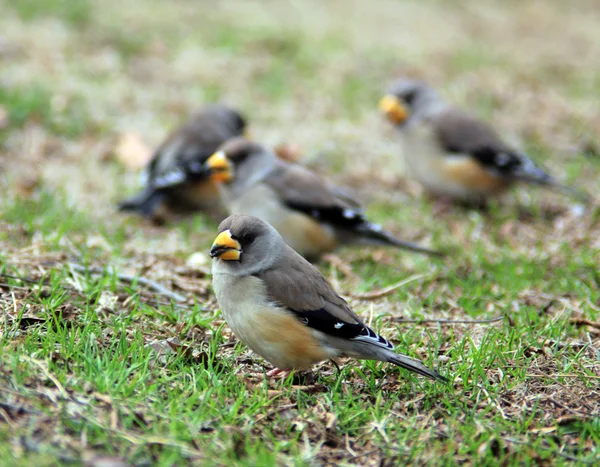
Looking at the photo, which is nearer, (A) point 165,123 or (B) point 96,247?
(B) point 96,247

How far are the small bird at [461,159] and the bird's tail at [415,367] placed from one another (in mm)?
4313

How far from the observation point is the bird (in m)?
7.37

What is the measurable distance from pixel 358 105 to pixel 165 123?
102 inches

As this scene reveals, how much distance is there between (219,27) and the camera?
11.7 m

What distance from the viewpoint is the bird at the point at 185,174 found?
7.37m

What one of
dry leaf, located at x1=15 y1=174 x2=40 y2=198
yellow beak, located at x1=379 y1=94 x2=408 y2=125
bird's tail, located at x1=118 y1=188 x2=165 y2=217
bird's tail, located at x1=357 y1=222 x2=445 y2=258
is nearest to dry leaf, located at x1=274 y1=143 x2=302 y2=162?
yellow beak, located at x1=379 y1=94 x2=408 y2=125

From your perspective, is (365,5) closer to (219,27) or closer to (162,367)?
(219,27)

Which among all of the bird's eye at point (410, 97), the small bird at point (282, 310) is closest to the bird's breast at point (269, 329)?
the small bird at point (282, 310)

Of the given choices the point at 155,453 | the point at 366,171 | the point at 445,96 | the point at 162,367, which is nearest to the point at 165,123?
the point at 366,171

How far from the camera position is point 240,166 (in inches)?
274

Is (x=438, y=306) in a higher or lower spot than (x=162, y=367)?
Result: lower

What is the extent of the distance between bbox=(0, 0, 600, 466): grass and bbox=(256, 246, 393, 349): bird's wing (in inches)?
12.2

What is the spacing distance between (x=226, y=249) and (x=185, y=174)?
3.17 meters

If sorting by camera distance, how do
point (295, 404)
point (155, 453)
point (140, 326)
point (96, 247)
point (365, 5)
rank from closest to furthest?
point (155, 453)
point (295, 404)
point (140, 326)
point (96, 247)
point (365, 5)
